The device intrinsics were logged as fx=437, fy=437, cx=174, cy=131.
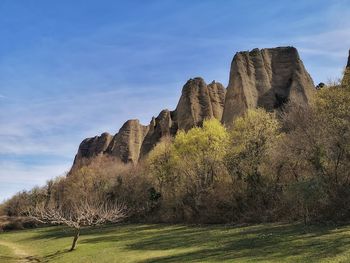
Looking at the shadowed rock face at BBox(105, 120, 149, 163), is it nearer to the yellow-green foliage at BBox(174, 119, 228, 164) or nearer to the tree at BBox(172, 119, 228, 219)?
the tree at BBox(172, 119, 228, 219)

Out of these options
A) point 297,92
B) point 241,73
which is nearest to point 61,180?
point 241,73

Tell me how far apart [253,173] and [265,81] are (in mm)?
51839

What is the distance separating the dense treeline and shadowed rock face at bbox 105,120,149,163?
67.4 meters

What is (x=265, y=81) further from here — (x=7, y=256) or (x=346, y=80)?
(x=7, y=256)

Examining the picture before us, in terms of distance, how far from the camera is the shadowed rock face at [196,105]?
125062 mm

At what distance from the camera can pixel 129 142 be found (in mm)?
175125

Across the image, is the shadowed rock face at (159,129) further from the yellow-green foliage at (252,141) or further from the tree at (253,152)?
the tree at (253,152)

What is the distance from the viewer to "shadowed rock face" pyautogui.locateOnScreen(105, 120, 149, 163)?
17262 centimetres

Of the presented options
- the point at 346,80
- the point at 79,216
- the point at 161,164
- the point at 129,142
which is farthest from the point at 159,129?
the point at 346,80

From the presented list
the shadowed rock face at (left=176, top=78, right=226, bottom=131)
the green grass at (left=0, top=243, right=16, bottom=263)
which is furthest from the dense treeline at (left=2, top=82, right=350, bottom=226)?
the green grass at (left=0, top=243, right=16, bottom=263)

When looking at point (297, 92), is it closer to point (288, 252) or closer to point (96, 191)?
point (96, 191)

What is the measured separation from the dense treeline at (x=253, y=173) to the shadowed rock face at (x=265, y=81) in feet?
60.7

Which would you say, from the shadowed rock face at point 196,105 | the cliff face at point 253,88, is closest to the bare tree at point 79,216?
the cliff face at point 253,88

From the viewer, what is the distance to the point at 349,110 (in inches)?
1722
